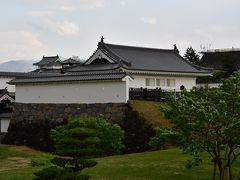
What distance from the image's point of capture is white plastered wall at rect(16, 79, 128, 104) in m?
30.6

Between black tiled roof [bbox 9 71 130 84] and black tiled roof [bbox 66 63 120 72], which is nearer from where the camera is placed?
black tiled roof [bbox 9 71 130 84]

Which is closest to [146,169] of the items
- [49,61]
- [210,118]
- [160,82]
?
[210,118]

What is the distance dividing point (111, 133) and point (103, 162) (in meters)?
4.64

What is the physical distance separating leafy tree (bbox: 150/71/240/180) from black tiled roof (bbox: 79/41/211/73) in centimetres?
2028

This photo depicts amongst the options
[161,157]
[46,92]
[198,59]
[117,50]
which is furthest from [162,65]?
[198,59]

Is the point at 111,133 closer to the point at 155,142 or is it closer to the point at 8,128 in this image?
the point at 155,142

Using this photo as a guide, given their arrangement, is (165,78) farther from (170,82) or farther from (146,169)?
(146,169)

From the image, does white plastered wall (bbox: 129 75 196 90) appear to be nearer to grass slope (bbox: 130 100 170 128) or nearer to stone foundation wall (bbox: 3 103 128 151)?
grass slope (bbox: 130 100 170 128)

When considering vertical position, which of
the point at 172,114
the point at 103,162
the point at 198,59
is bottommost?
the point at 103,162

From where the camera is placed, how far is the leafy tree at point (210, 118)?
1285cm

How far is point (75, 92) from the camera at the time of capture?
3247cm

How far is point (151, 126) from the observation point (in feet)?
95.5

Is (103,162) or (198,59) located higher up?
(198,59)

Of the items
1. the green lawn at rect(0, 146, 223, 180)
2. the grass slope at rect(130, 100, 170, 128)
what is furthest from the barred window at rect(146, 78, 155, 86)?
the green lawn at rect(0, 146, 223, 180)
